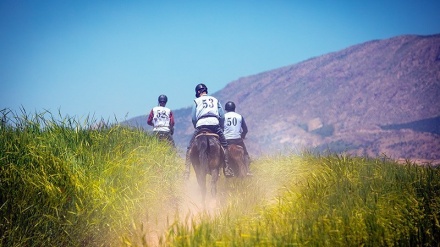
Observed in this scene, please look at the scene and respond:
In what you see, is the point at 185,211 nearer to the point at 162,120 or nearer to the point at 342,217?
the point at 342,217

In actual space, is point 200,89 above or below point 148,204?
above

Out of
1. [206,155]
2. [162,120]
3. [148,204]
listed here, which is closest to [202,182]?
[206,155]

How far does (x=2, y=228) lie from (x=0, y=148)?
1.29m

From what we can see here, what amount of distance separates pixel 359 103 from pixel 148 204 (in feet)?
372

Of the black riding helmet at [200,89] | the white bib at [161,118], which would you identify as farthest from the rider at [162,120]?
the black riding helmet at [200,89]

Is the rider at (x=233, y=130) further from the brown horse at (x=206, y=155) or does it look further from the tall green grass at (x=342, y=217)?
the tall green grass at (x=342, y=217)

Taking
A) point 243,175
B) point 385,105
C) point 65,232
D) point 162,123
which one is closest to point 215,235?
point 65,232

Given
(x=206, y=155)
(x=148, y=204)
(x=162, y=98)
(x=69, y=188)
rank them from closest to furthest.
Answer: (x=69, y=188) < (x=148, y=204) < (x=206, y=155) < (x=162, y=98)

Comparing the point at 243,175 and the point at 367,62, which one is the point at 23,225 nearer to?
the point at 243,175

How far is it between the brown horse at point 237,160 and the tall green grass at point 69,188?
2687 millimetres

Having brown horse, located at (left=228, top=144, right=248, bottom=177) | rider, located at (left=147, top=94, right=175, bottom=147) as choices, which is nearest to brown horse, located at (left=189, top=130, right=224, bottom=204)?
brown horse, located at (left=228, top=144, right=248, bottom=177)

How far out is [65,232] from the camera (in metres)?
4.20

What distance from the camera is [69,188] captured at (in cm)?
457

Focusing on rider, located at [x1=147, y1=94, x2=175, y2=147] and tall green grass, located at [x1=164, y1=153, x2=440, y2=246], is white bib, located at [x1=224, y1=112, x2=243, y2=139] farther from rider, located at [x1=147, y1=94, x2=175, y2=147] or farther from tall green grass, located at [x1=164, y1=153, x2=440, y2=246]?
tall green grass, located at [x1=164, y1=153, x2=440, y2=246]
